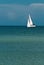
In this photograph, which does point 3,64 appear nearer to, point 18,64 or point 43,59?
point 18,64

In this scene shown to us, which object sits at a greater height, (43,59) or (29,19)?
(43,59)

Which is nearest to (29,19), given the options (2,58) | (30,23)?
(30,23)

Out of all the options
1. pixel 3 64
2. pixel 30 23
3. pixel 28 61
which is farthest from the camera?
pixel 30 23

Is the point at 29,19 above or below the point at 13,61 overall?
below

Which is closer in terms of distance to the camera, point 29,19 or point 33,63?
point 33,63

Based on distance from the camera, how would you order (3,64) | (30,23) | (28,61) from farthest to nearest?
(30,23) < (28,61) < (3,64)

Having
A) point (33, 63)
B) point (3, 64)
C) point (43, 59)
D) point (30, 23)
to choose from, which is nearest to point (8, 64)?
point (3, 64)

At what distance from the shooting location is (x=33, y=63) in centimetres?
1642

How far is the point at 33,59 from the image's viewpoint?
58.2 feet

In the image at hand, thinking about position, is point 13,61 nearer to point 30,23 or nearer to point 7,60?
point 7,60

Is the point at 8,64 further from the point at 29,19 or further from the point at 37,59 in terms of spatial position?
the point at 29,19

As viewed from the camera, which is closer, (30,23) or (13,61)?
(13,61)

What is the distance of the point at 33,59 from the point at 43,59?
61cm

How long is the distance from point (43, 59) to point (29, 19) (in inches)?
2026
